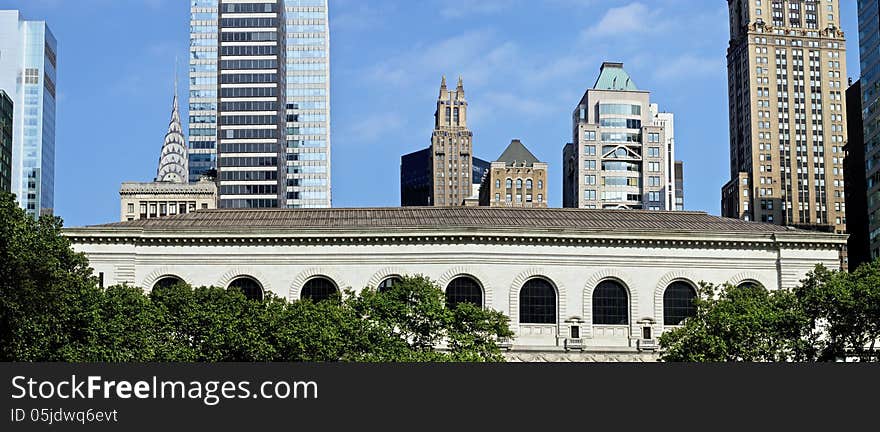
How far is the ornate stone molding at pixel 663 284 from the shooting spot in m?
102

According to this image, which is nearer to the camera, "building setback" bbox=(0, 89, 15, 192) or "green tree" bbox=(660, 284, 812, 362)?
"green tree" bbox=(660, 284, 812, 362)

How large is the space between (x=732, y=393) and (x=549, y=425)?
6.30 metres

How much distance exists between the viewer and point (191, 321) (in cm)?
8144

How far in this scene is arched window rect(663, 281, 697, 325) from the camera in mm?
102812

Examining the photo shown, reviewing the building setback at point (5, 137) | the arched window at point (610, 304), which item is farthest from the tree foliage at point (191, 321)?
the building setback at point (5, 137)

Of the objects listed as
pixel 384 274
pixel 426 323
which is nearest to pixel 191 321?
pixel 426 323

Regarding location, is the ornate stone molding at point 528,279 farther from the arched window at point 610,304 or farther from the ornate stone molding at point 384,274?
the ornate stone molding at point 384,274

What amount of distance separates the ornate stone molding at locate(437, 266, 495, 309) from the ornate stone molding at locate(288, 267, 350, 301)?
298 inches

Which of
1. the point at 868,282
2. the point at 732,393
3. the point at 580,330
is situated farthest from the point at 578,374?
the point at 580,330

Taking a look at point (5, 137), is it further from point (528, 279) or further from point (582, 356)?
point (582, 356)

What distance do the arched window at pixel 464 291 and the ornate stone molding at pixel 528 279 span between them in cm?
255

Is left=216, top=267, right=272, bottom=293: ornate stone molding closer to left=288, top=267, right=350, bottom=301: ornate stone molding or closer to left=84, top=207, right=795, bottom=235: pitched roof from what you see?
left=288, top=267, right=350, bottom=301: ornate stone molding

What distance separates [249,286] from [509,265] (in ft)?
66.6

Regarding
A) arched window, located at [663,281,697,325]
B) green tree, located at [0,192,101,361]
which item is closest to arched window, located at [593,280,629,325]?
arched window, located at [663,281,697,325]
